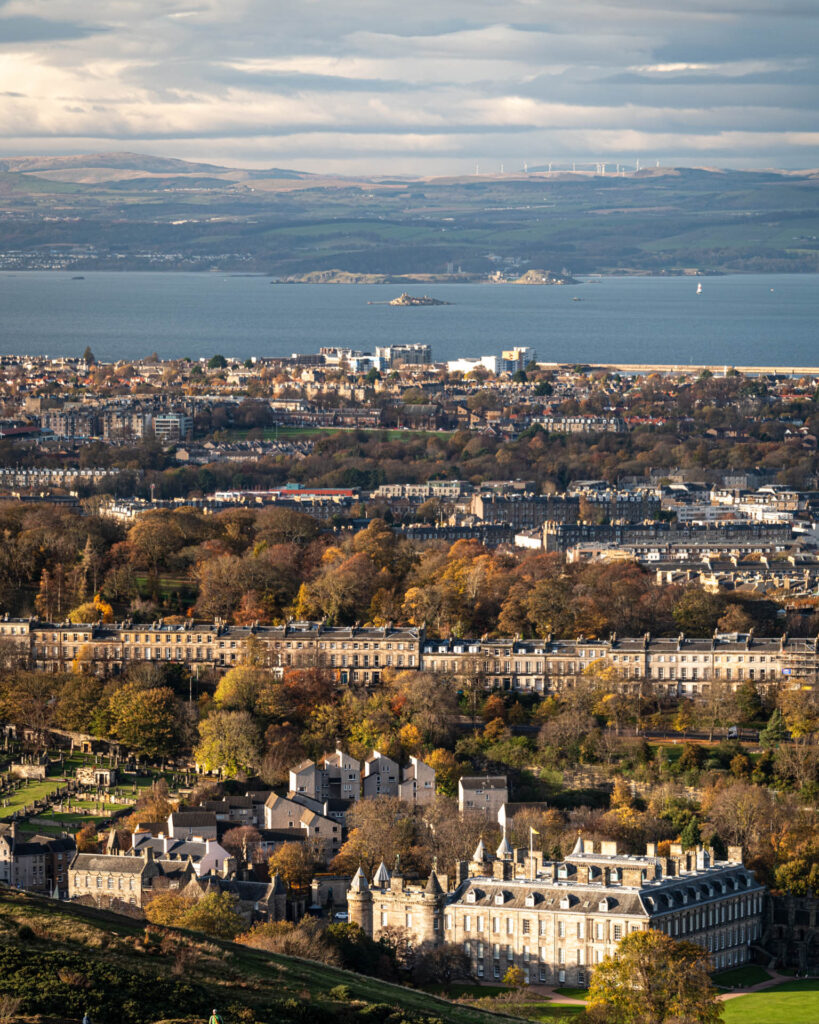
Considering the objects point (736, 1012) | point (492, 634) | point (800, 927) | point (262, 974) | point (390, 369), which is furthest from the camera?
point (390, 369)

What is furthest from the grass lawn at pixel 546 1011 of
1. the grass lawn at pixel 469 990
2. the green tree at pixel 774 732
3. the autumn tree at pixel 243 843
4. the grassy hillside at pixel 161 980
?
the green tree at pixel 774 732

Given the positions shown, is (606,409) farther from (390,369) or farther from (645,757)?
(645,757)

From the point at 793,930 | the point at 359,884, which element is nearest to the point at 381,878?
the point at 359,884

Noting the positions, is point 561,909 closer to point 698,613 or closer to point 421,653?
point 421,653

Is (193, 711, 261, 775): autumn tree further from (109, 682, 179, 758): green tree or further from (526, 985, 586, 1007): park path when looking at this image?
(526, 985, 586, 1007): park path

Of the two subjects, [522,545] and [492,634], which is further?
[522,545]

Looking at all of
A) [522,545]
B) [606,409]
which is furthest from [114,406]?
[522,545]

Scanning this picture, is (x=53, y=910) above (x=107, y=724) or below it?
above

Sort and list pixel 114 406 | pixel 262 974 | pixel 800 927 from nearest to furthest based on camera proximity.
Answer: pixel 262 974 < pixel 800 927 < pixel 114 406
